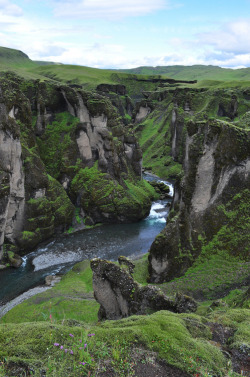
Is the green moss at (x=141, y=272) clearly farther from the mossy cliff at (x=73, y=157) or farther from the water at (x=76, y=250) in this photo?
the mossy cliff at (x=73, y=157)

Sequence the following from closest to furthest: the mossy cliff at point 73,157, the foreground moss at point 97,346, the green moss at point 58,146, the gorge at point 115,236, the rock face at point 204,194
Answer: the foreground moss at point 97,346 < the gorge at point 115,236 < the rock face at point 204,194 < the mossy cliff at point 73,157 < the green moss at point 58,146

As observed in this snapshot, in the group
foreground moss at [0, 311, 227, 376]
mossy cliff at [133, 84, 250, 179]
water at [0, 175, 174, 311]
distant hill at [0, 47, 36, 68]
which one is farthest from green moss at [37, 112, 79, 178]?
distant hill at [0, 47, 36, 68]

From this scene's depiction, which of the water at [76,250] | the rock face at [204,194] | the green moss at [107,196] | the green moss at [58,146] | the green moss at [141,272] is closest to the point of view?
the rock face at [204,194]

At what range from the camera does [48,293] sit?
27.0m

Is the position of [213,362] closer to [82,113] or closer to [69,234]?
[69,234]

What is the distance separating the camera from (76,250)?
126 feet

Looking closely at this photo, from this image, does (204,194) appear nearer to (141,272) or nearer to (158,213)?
(141,272)

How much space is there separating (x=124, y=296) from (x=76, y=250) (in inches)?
953

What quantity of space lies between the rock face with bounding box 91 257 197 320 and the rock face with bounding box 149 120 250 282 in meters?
9.11

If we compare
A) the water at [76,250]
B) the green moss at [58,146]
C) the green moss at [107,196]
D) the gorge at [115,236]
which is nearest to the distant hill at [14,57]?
the green moss at [58,146]

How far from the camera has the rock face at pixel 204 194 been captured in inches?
885

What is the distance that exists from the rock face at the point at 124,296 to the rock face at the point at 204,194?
9112 mm

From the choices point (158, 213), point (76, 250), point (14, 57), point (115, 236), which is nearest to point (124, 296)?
point (76, 250)

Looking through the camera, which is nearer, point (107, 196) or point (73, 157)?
point (107, 196)
